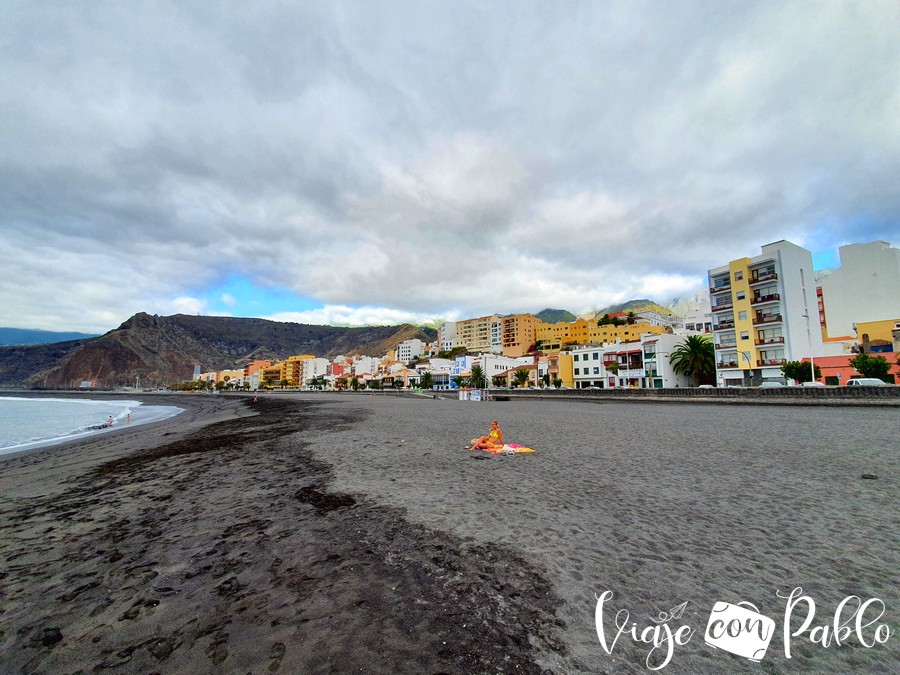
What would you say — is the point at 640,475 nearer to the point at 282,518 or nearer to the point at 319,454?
the point at 282,518

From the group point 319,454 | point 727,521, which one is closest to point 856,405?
point 727,521

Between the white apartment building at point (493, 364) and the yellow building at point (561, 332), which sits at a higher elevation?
the yellow building at point (561, 332)

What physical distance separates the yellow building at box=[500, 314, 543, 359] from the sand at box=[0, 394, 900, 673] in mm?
143498

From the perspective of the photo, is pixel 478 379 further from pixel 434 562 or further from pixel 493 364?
pixel 434 562

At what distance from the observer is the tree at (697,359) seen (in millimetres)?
55906

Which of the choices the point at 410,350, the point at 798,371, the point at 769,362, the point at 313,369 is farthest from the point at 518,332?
the point at 798,371

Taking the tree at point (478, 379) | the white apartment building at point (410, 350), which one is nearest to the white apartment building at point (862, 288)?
the tree at point (478, 379)

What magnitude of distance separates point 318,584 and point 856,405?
39.1 metres

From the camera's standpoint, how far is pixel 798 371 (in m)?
42.7

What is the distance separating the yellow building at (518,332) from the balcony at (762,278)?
101510 millimetres

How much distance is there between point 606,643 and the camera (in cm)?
322

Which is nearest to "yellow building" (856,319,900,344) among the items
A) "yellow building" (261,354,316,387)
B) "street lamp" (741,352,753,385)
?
"street lamp" (741,352,753,385)

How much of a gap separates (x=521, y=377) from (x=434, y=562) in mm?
87869

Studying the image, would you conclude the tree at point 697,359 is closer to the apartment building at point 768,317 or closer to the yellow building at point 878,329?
the apartment building at point 768,317
